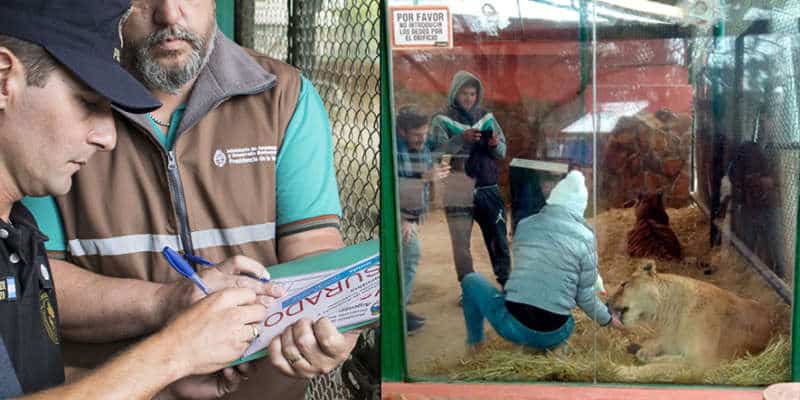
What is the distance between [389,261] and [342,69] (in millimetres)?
2421

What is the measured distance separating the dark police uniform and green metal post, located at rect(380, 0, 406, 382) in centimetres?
242

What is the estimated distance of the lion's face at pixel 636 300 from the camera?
12.2 ft

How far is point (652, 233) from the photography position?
371 centimetres

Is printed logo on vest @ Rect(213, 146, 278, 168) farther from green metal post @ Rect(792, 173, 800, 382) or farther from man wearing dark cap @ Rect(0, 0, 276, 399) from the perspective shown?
green metal post @ Rect(792, 173, 800, 382)

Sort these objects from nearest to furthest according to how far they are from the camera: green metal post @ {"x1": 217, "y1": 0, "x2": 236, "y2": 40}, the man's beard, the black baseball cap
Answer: the black baseball cap
the man's beard
green metal post @ {"x1": 217, "y1": 0, "x2": 236, "y2": 40}

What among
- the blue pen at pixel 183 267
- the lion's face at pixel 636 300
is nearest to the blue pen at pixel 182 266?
the blue pen at pixel 183 267

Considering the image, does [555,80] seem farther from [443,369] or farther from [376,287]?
[376,287]

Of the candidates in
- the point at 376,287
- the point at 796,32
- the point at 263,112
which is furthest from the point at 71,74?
the point at 796,32

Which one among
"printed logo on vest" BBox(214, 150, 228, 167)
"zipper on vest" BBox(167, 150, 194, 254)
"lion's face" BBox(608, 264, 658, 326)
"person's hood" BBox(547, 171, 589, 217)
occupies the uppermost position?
A: "printed logo on vest" BBox(214, 150, 228, 167)

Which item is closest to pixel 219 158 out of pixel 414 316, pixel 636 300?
pixel 414 316

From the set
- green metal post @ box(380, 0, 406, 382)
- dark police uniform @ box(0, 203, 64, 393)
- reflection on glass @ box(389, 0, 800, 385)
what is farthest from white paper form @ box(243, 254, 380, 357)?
reflection on glass @ box(389, 0, 800, 385)

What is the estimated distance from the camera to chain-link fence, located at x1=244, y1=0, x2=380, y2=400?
1.38m

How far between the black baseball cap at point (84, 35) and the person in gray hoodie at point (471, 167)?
270 cm

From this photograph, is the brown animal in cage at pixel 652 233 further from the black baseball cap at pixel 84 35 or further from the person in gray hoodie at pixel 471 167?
the black baseball cap at pixel 84 35
